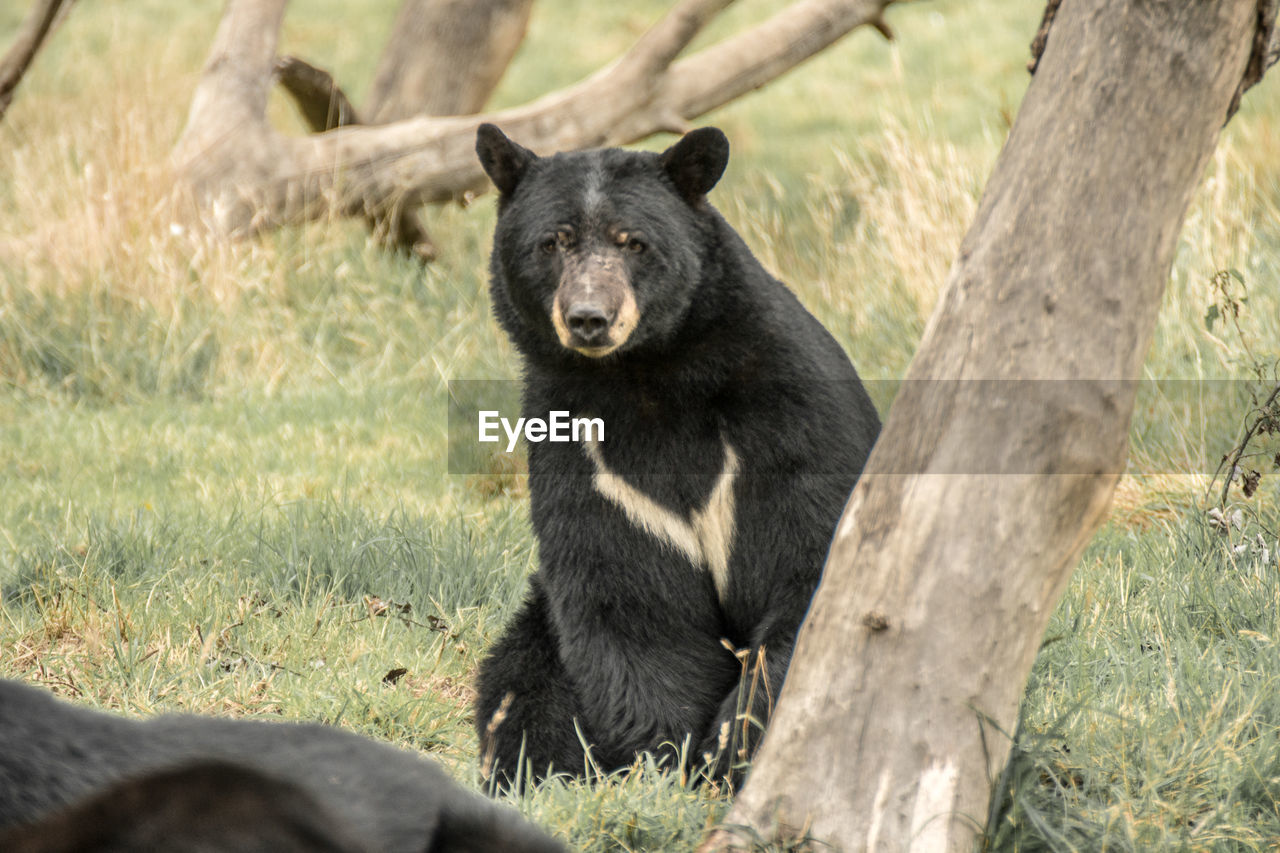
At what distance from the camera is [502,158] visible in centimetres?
386

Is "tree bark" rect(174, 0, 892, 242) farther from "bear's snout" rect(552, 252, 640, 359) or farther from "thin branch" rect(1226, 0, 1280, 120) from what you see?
"thin branch" rect(1226, 0, 1280, 120)

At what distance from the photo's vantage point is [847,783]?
2.21 meters

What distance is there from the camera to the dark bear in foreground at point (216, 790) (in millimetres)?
1295

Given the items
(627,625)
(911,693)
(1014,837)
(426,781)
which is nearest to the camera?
(426,781)

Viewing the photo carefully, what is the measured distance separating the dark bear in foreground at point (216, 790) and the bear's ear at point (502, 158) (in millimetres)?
2264

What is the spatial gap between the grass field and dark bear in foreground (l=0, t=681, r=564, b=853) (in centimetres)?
82

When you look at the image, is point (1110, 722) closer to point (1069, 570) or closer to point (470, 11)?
point (1069, 570)

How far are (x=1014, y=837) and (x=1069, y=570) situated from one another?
0.49 m

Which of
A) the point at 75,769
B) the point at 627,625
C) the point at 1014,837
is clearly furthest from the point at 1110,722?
the point at 75,769

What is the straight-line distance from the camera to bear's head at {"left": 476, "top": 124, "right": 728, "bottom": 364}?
356cm

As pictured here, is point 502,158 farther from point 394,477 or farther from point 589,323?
point 394,477

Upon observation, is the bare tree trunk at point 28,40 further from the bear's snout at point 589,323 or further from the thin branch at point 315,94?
the bear's snout at point 589,323

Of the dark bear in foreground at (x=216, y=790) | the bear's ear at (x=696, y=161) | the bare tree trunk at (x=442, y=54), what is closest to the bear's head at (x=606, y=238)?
the bear's ear at (x=696, y=161)

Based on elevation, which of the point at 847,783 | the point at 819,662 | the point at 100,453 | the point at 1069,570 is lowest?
the point at 100,453
